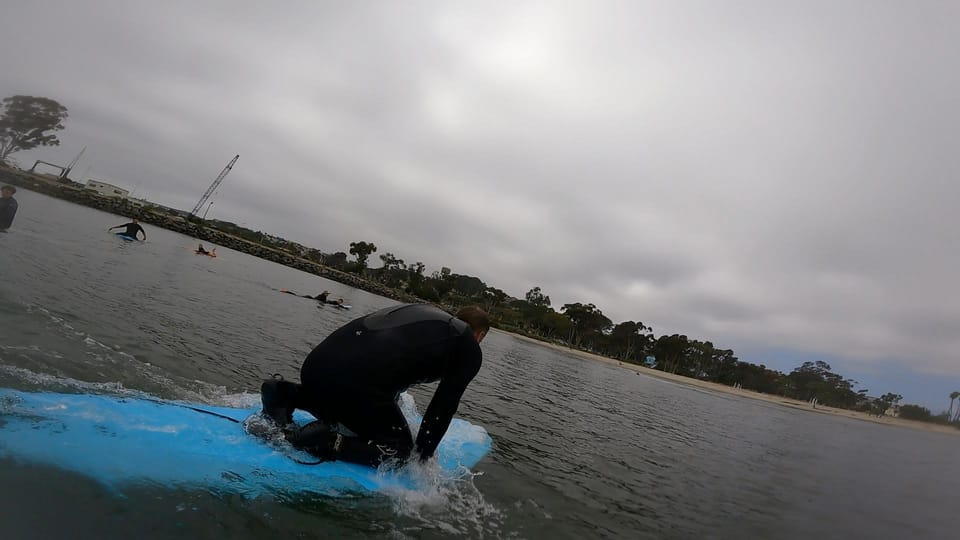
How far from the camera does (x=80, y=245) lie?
18.4 m

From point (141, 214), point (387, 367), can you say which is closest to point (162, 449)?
point (387, 367)

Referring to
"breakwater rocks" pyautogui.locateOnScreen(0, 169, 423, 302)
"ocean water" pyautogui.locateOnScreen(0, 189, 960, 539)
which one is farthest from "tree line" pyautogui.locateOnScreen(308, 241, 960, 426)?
"ocean water" pyautogui.locateOnScreen(0, 189, 960, 539)

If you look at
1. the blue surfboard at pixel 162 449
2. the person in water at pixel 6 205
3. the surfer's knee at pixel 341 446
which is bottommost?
the blue surfboard at pixel 162 449

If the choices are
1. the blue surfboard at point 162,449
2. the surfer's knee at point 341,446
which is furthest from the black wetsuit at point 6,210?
the surfer's knee at point 341,446

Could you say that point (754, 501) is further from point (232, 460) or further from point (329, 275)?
point (329, 275)

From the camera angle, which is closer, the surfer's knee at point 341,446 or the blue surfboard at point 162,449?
the blue surfboard at point 162,449

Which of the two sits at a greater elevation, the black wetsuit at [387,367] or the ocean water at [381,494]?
the black wetsuit at [387,367]

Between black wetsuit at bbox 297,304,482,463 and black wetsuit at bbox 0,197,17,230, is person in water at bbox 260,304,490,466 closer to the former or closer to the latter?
black wetsuit at bbox 297,304,482,463

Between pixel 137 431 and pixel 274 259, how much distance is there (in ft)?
295

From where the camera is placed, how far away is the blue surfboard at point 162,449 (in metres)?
3.37

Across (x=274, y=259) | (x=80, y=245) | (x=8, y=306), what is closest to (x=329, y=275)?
(x=274, y=259)

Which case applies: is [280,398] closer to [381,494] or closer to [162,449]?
[162,449]

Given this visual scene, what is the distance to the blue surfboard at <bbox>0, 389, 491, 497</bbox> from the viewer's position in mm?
3371

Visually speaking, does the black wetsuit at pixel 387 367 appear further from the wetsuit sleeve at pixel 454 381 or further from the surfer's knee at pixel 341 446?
the surfer's knee at pixel 341 446
